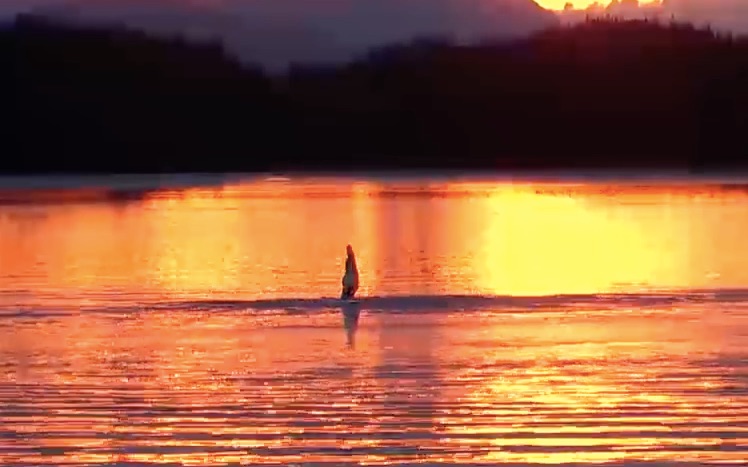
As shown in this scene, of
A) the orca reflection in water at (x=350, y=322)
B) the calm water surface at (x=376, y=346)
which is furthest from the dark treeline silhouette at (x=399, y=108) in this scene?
the orca reflection in water at (x=350, y=322)

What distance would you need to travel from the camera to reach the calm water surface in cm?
883

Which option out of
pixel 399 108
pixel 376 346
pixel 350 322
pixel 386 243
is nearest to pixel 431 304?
pixel 350 322

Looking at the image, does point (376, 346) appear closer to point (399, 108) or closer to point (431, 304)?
point (431, 304)

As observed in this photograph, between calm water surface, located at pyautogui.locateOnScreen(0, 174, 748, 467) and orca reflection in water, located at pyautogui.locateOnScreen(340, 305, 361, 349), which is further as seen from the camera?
orca reflection in water, located at pyautogui.locateOnScreen(340, 305, 361, 349)

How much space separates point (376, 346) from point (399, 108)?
178ft

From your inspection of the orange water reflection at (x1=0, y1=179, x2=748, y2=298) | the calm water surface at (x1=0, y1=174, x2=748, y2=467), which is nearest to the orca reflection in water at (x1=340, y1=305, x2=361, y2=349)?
the calm water surface at (x1=0, y1=174, x2=748, y2=467)

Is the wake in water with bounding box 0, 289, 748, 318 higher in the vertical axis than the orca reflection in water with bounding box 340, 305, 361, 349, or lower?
higher

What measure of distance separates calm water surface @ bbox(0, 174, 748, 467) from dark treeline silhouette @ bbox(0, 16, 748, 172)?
35.1 metres

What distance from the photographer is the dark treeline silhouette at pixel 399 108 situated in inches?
2446

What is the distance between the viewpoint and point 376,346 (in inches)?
502

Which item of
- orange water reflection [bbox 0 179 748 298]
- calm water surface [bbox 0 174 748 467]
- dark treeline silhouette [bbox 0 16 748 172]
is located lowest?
calm water surface [bbox 0 174 748 467]

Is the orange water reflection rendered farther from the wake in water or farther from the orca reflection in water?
the orca reflection in water

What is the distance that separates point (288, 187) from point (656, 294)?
3022cm

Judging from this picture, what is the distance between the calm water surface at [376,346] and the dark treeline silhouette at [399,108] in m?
35.1
